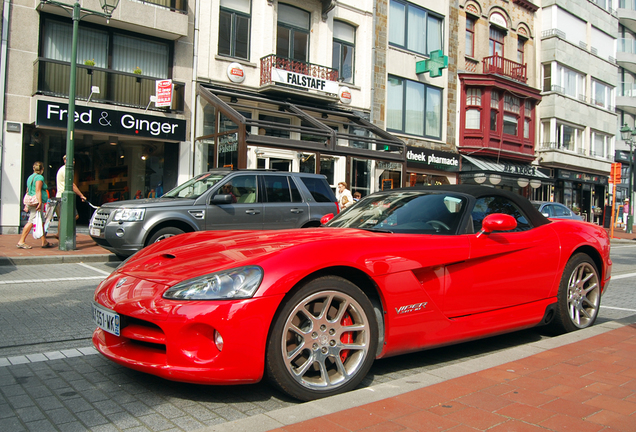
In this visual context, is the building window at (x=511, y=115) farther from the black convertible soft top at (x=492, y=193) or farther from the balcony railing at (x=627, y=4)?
the black convertible soft top at (x=492, y=193)

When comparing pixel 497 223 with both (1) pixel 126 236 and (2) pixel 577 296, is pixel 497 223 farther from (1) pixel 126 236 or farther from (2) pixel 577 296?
(1) pixel 126 236

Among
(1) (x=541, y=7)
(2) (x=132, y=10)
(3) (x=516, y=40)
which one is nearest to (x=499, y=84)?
(3) (x=516, y=40)

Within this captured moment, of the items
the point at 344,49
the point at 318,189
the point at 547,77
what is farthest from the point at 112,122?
the point at 547,77

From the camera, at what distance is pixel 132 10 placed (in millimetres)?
16141

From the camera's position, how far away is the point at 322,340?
329cm

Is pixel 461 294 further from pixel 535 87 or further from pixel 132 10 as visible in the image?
pixel 535 87

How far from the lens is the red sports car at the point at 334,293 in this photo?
301 centimetres

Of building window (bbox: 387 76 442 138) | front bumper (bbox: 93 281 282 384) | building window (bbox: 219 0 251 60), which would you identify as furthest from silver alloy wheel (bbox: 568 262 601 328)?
building window (bbox: 387 76 442 138)

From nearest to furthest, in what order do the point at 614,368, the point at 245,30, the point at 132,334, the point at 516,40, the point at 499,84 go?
the point at 132,334, the point at 614,368, the point at 245,30, the point at 499,84, the point at 516,40

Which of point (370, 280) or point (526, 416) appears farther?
point (370, 280)

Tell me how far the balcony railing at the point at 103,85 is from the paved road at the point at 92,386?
11.1 metres

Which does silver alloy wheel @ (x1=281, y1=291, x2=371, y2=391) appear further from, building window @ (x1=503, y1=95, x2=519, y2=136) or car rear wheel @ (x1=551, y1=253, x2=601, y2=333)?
building window @ (x1=503, y1=95, x2=519, y2=136)

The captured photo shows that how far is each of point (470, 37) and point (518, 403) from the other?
27.3 m

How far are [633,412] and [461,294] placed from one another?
131 centimetres
